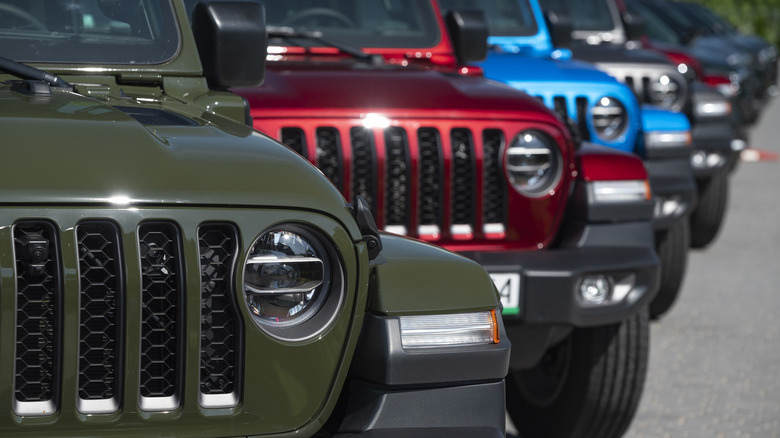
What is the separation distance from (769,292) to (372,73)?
4425mm

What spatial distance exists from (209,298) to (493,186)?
2.23m

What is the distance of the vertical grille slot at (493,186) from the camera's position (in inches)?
180

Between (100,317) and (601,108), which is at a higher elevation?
(100,317)

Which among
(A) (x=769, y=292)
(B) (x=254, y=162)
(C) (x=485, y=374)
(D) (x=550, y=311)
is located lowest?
(A) (x=769, y=292)

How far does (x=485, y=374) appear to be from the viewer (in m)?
2.77

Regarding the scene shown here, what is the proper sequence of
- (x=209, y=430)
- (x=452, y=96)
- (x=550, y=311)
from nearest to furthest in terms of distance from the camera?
(x=209, y=430) < (x=550, y=311) < (x=452, y=96)

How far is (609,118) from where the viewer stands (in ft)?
22.6

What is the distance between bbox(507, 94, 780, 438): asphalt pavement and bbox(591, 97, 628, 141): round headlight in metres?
1.08

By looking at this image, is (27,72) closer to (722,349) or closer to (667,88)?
(722,349)

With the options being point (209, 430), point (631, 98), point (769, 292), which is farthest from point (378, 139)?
point (769, 292)

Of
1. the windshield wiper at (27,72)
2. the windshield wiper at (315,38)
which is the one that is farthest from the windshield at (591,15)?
the windshield wiper at (27,72)

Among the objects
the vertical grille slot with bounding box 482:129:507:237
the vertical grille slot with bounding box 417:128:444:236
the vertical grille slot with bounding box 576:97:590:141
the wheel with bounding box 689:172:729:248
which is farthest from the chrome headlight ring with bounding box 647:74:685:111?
the vertical grille slot with bounding box 417:128:444:236

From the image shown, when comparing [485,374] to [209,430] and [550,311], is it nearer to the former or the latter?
[209,430]

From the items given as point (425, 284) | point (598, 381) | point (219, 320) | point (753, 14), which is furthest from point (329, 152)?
point (753, 14)
